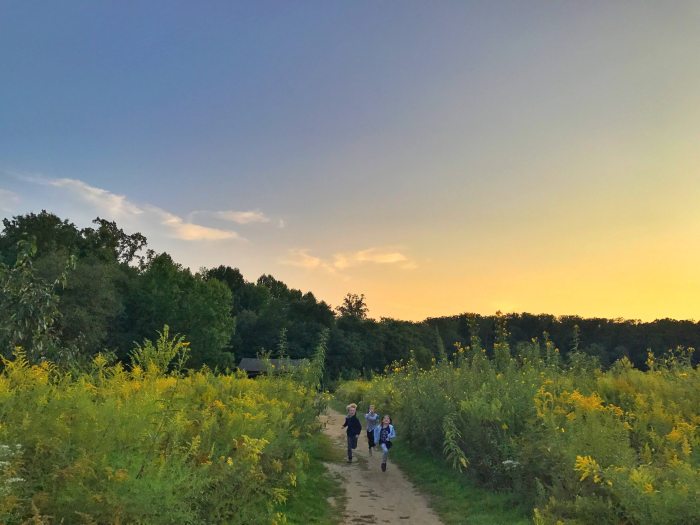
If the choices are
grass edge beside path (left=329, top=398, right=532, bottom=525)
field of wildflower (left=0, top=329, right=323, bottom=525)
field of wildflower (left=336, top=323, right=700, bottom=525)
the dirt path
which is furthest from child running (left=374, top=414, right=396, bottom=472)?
field of wildflower (left=0, top=329, right=323, bottom=525)

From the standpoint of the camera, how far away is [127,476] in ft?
14.2

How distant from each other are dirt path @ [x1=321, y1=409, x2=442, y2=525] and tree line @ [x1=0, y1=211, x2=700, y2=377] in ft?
12.7

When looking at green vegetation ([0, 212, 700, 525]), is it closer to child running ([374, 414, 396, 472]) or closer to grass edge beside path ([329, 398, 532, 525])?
grass edge beside path ([329, 398, 532, 525])

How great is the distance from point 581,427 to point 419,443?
8.04 m

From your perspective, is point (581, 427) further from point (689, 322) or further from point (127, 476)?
point (689, 322)

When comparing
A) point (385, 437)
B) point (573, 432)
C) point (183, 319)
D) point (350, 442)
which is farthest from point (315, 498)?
point (183, 319)

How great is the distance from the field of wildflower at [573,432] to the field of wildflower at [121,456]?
12.6ft

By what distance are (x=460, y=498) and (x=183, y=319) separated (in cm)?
4864

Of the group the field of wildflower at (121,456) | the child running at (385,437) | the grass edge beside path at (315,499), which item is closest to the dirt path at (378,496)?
the grass edge beside path at (315,499)

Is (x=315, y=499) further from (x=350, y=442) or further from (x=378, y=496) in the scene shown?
(x=350, y=442)

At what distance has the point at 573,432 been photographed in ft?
26.0

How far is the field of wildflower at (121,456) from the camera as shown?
419 cm

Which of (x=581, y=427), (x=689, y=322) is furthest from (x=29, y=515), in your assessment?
(x=689, y=322)

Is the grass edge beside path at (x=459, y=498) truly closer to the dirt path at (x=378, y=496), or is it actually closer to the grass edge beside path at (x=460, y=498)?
the grass edge beside path at (x=460, y=498)
